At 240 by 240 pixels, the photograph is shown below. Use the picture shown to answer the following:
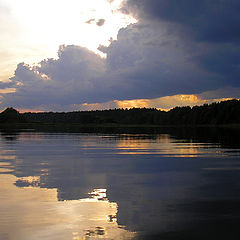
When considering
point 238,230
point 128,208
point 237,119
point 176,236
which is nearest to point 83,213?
point 128,208

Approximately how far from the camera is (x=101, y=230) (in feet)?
32.9

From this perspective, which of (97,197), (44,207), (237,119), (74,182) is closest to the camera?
(44,207)

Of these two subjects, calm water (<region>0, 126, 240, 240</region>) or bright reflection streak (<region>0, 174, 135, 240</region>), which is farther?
calm water (<region>0, 126, 240, 240</region>)

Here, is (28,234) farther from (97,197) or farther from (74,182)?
(74,182)

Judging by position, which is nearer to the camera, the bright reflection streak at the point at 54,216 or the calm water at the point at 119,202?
the bright reflection streak at the point at 54,216

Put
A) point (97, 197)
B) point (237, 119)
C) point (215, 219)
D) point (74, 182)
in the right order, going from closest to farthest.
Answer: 1. point (215, 219)
2. point (97, 197)
3. point (74, 182)
4. point (237, 119)

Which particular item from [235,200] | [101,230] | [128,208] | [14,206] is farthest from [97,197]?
[235,200]

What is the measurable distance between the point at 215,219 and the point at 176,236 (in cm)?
202

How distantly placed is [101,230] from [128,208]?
245 centimetres

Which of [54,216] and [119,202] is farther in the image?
[119,202]

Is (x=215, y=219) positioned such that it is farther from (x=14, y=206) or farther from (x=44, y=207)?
(x=14, y=206)

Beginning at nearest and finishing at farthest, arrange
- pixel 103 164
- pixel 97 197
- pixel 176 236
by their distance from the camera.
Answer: pixel 176 236 → pixel 97 197 → pixel 103 164

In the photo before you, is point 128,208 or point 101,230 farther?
point 128,208

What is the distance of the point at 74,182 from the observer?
17.6m
